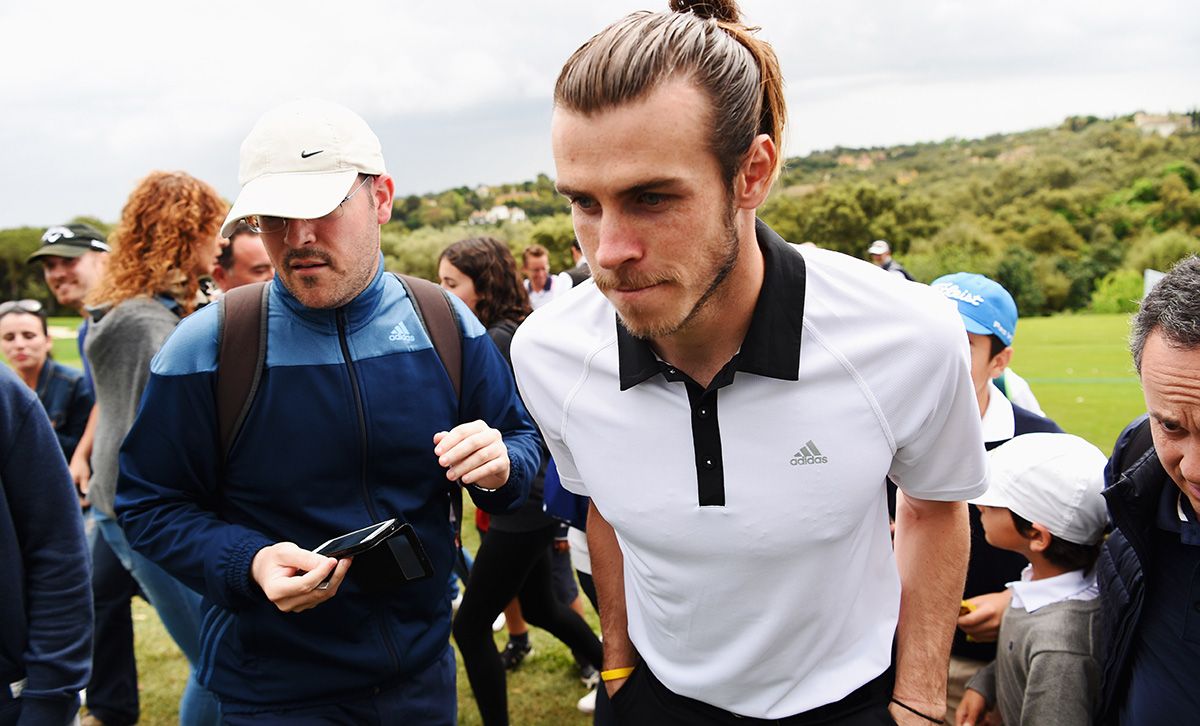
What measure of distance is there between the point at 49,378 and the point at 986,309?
205 inches

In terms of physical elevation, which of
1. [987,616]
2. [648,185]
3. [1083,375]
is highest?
[648,185]

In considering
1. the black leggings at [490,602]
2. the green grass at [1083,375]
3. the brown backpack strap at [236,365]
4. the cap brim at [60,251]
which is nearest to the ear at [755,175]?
the green grass at [1083,375]

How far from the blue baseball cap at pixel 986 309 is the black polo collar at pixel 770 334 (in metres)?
1.54

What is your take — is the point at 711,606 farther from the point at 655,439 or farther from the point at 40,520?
the point at 40,520

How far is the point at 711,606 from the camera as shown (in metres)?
1.89

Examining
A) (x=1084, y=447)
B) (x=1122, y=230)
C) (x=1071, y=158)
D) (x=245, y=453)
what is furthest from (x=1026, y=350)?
(x=1071, y=158)

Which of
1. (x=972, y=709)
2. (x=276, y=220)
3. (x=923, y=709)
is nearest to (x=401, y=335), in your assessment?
(x=276, y=220)

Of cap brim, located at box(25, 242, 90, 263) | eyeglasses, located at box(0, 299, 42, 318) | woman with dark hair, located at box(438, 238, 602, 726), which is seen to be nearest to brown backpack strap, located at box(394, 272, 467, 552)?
woman with dark hair, located at box(438, 238, 602, 726)

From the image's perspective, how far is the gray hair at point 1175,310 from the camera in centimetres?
172

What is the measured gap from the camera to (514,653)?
5.22 meters

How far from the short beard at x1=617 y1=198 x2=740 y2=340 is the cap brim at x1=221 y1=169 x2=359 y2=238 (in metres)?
0.99

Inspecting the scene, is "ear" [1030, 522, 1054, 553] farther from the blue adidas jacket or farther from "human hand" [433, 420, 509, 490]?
the blue adidas jacket

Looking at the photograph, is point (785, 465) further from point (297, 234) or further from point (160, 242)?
point (160, 242)

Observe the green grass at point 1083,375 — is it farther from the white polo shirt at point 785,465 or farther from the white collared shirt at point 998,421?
the white collared shirt at point 998,421
